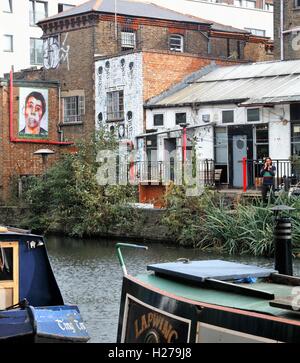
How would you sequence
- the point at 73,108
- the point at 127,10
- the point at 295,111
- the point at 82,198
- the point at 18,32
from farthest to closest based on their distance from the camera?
the point at 18,32 → the point at 127,10 → the point at 73,108 → the point at 82,198 → the point at 295,111

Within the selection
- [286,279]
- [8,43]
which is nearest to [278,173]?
[286,279]

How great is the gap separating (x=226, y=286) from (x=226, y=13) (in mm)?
53530

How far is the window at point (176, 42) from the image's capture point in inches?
1636

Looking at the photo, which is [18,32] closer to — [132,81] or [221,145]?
[132,81]

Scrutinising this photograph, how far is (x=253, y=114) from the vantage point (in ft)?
107

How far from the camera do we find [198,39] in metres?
42.3

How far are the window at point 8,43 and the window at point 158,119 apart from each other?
2623cm

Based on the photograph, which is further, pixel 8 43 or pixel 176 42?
pixel 8 43

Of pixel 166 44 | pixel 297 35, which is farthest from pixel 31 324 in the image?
pixel 166 44

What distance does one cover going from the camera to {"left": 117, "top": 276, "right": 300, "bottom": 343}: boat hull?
22.6 ft

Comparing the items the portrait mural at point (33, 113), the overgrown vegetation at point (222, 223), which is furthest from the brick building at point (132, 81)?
the overgrown vegetation at point (222, 223)

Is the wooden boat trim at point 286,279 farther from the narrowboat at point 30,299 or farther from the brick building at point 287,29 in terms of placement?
the brick building at point 287,29
